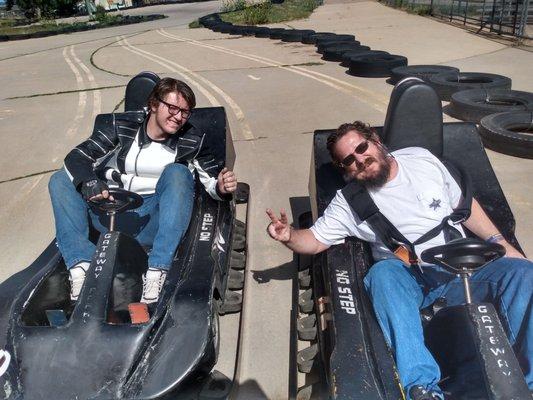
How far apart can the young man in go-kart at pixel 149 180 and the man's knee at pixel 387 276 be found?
98 cm

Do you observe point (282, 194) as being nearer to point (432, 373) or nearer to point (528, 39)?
point (432, 373)

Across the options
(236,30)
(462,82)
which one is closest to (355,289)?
(462,82)

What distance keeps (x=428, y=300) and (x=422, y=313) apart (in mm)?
65

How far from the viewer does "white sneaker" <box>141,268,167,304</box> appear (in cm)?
245

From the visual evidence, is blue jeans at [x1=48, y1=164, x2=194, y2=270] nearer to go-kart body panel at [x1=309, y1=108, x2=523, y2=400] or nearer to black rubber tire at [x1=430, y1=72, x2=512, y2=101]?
go-kart body panel at [x1=309, y1=108, x2=523, y2=400]

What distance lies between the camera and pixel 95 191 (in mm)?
2488

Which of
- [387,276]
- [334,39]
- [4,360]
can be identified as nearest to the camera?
[4,360]

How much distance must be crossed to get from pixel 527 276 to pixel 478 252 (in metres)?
0.37

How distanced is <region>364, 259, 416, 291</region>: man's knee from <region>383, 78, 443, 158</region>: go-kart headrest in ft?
2.51

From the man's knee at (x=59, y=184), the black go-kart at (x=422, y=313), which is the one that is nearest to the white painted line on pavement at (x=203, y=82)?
the black go-kart at (x=422, y=313)

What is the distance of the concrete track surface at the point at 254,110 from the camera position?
9.70 ft

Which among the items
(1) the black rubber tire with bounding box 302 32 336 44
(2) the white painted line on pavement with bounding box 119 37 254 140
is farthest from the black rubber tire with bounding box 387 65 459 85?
(1) the black rubber tire with bounding box 302 32 336 44

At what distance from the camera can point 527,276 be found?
2049mm

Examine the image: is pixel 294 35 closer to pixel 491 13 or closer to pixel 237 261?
pixel 491 13
